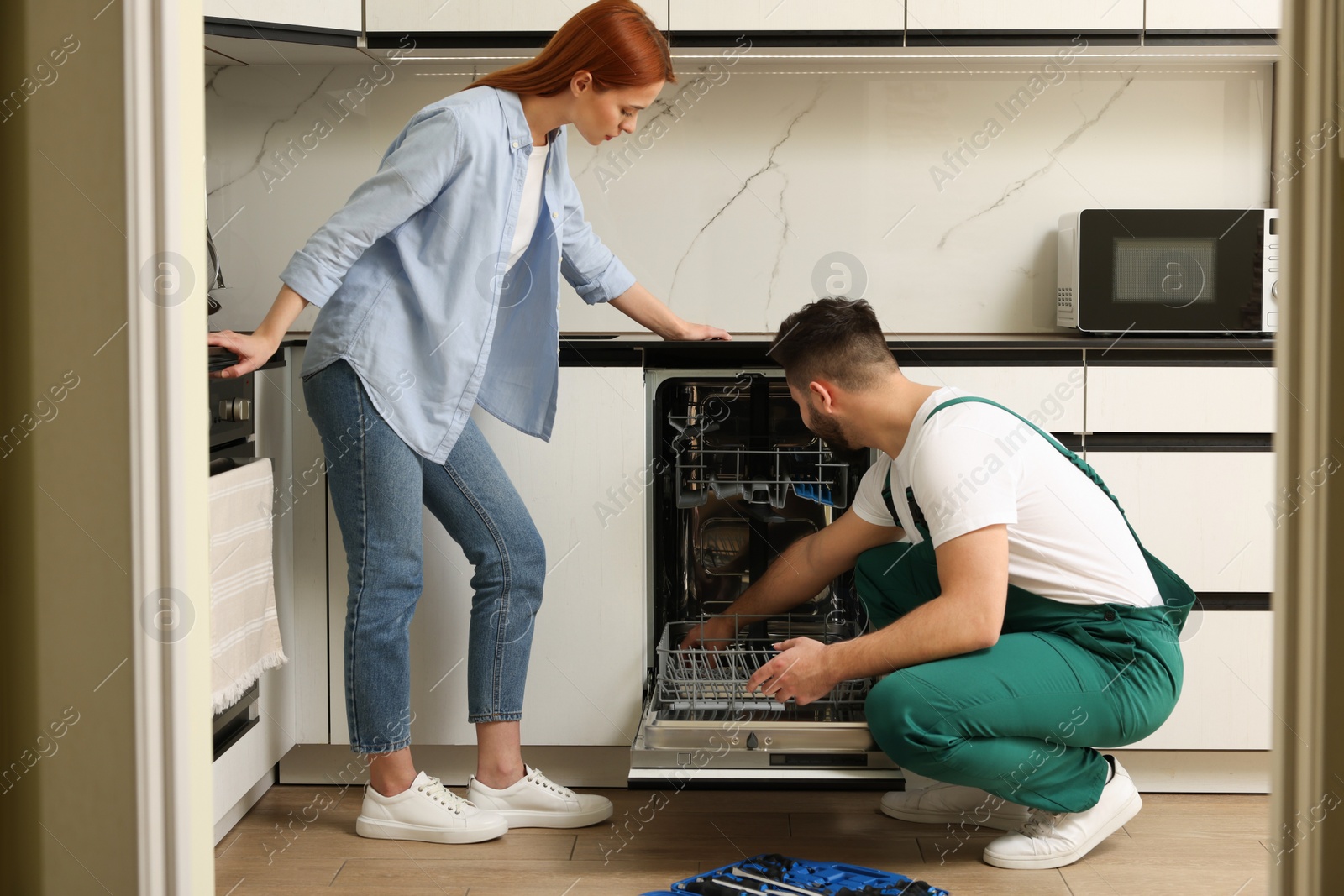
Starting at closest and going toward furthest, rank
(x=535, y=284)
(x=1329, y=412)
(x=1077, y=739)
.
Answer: (x=1329, y=412), (x=1077, y=739), (x=535, y=284)

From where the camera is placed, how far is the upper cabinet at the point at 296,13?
2186 mm

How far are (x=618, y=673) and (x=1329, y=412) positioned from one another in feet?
4.95

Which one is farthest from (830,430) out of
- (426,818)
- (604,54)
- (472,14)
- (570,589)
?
(472,14)

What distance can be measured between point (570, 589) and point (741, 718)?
17.8 inches

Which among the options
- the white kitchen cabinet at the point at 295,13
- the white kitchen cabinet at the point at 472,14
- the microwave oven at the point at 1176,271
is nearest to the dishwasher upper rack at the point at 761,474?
the microwave oven at the point at 1176,271

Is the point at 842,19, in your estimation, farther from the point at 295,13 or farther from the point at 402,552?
the point at 402,552

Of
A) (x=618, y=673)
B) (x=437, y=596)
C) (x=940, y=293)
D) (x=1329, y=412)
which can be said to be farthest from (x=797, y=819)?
(x=1329, y=412)

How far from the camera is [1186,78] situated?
8.51 feet

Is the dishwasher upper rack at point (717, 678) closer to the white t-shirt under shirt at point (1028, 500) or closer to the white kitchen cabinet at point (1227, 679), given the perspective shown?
the white t-shirt under shirt at point (1028, 500)

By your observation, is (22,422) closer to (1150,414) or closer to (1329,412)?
(1329,412)

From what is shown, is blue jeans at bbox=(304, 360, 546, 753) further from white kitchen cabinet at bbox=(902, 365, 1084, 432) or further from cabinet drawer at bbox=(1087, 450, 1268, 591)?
cabinet drawer at bbox=(1087, 450, 1268, 591)

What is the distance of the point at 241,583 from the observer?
1865mm

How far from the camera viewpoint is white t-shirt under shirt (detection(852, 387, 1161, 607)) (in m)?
1.69

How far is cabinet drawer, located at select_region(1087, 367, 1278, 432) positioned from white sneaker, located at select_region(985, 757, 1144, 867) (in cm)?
65
